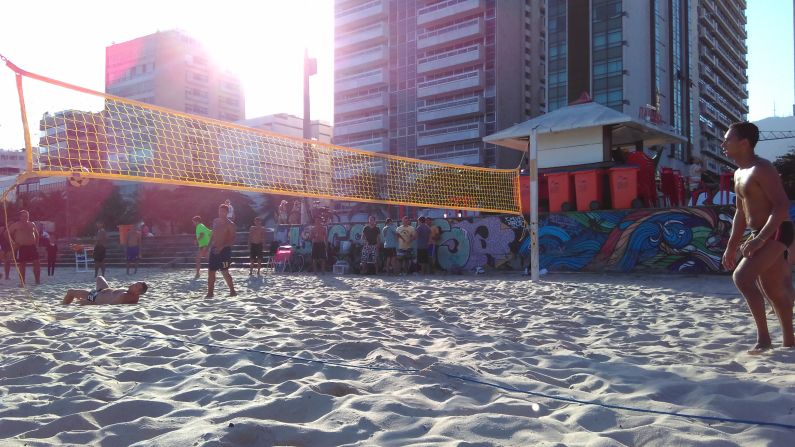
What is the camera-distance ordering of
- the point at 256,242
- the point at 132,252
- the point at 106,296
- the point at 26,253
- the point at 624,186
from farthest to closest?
the point at 132,252
the point at 256,242
the point at 624,186
the point at 26,253
the point at 106,296

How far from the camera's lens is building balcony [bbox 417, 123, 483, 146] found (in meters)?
41.0

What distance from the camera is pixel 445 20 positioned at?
143 ft

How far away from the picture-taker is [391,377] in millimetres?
2881

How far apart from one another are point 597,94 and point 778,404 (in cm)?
3769

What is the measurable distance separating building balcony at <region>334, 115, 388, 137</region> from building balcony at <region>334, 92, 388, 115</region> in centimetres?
93

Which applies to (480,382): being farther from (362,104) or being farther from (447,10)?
(362,104)

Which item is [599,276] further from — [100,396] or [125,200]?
[125,200]

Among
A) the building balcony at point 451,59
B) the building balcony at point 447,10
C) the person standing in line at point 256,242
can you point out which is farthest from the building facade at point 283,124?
the person standing in line at point 256,242

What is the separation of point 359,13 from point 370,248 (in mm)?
39489

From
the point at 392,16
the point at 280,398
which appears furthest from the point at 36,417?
the point at 392,16

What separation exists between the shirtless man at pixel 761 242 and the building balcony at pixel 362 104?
43.7m

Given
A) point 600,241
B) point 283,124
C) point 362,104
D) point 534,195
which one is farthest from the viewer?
point 283,124

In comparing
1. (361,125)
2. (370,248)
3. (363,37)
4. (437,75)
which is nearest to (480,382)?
(370,248)

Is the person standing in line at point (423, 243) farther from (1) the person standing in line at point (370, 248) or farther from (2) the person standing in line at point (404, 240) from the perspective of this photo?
(1) the person standing in line at point (370, 248)
